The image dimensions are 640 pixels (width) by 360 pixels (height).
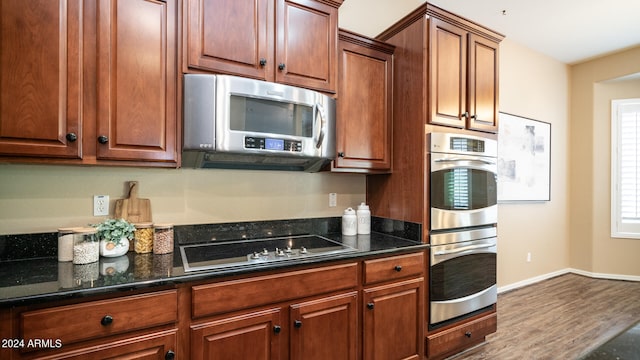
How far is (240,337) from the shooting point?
1422 millimetres

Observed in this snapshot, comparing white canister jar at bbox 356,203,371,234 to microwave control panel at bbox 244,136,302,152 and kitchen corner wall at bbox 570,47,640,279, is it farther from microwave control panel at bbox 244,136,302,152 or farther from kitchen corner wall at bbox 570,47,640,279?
kitchen corner wall at bbox 570,47,640,279

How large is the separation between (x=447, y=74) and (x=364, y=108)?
647 mm

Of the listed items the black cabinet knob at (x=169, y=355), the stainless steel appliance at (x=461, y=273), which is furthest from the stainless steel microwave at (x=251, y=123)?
the stainless steel appliance at (x=461, y=273)

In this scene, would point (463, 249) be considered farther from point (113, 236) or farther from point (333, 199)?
point (113, 236)

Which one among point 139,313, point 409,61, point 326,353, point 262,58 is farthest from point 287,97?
point 326,353

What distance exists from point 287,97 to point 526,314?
3216 mm

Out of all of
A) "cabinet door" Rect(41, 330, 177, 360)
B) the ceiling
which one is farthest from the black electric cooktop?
the ceiling

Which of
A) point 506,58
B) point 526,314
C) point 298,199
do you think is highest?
point 506,58

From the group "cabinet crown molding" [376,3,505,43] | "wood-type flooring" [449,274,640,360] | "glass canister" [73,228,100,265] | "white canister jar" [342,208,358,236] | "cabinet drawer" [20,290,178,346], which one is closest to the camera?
"cabinet drawer" [20,290,178,346]

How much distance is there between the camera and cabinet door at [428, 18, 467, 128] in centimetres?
213

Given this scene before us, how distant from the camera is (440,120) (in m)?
2.16

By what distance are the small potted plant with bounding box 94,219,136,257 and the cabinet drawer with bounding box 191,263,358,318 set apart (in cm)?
56

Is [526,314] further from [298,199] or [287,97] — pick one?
[287,97]

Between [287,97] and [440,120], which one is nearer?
[287,97]
